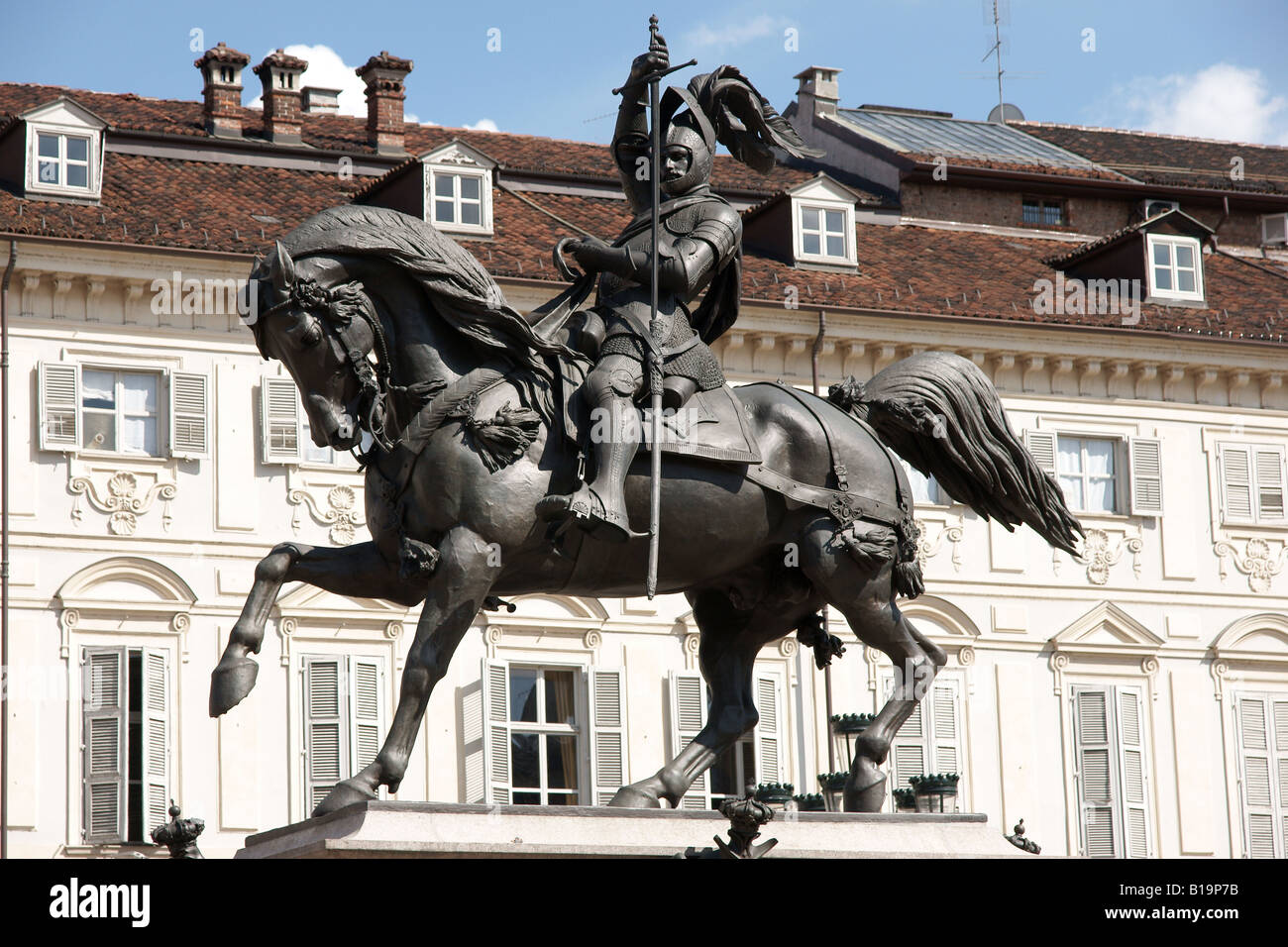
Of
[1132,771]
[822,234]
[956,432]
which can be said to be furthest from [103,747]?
[956,432]

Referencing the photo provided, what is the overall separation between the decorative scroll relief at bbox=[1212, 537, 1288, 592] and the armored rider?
853 inches

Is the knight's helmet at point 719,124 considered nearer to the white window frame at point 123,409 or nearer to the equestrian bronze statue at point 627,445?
the equestrian bronze statue at point 627,445

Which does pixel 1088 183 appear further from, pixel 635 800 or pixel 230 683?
pixel 230 683

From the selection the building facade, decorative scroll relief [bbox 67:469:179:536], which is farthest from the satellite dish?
decorative scroll relief [bbox 67:469:179:536]

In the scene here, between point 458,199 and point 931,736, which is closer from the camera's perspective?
point 931,736

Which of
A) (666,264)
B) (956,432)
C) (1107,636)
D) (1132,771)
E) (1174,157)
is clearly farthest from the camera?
(1174,157)

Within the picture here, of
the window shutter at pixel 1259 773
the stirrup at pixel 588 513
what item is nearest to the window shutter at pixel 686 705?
the window shutter at pixel 1259 773

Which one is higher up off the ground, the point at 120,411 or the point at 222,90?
the point at 222,90

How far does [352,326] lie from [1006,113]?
3708 centimetres

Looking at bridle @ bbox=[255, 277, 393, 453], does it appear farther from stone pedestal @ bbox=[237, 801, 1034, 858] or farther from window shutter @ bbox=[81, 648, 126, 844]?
window shutter @ bbox=[81, 648, 126, 844]

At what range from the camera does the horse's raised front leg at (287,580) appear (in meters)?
11.0

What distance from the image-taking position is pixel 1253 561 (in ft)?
110
